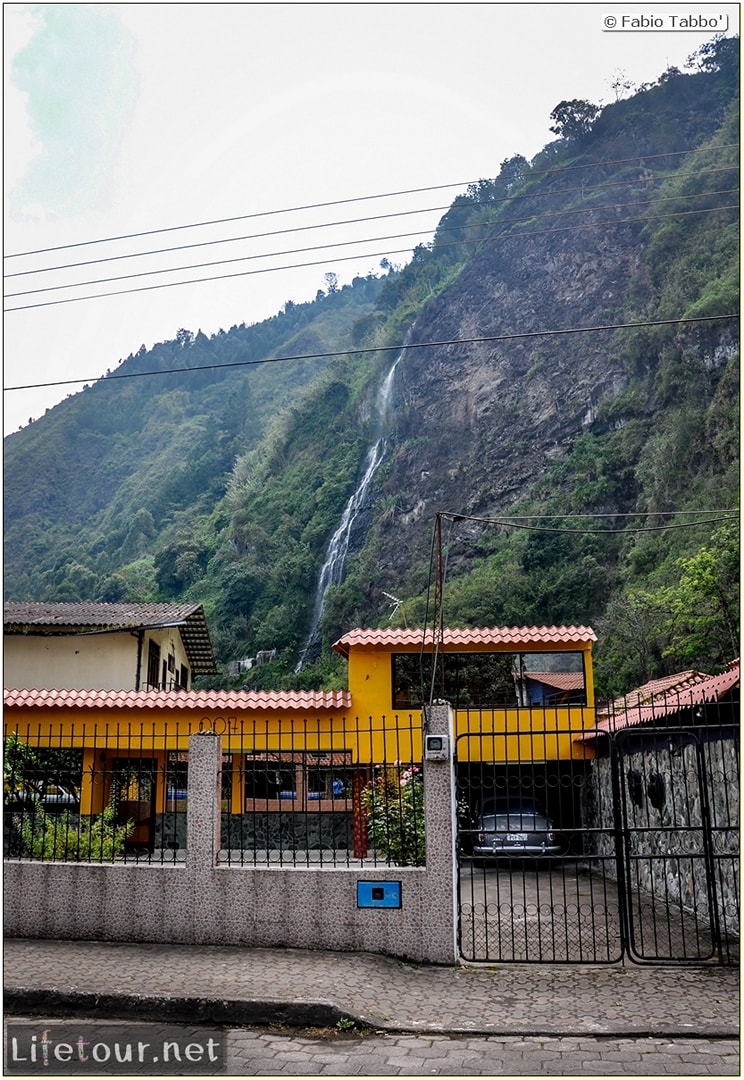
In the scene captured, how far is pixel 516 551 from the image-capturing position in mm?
50594

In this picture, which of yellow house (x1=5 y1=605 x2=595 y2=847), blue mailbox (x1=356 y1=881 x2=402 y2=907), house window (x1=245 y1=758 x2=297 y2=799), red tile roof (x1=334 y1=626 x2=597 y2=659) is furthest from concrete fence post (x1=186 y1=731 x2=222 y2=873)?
red tile roof (x1=334 y1=626 x2=597 y2=659)

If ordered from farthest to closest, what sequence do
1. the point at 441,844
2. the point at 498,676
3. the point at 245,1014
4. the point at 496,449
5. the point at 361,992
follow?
the point at 496,449, the point at 498,676, the point at 441,844, the point at 361,992, the point at 245,1014

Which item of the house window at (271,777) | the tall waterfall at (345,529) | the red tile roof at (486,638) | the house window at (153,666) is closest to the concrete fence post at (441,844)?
the house window at (271,777)

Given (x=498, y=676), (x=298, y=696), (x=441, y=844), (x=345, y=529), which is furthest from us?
(x=345, y=529)

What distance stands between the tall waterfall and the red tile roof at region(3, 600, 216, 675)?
28667 mm

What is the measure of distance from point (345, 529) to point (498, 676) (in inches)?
1730

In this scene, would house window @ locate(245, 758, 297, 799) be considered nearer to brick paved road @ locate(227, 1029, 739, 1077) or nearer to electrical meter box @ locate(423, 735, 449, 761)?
electrical meter box @ locate(423, 735, 449, 761)

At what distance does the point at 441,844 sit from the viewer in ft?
26.9

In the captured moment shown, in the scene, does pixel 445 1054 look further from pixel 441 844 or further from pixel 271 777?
pixel 271 777

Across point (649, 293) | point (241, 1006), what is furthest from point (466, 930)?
point (649, 293)

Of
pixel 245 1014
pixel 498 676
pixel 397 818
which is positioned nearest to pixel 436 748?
pixel 397 818

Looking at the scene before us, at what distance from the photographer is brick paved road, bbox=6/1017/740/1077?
546 centimetres

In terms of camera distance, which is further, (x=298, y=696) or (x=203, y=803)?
(x=298, y=696)

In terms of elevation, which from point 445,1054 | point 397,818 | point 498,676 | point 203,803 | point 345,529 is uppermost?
point 345,529
